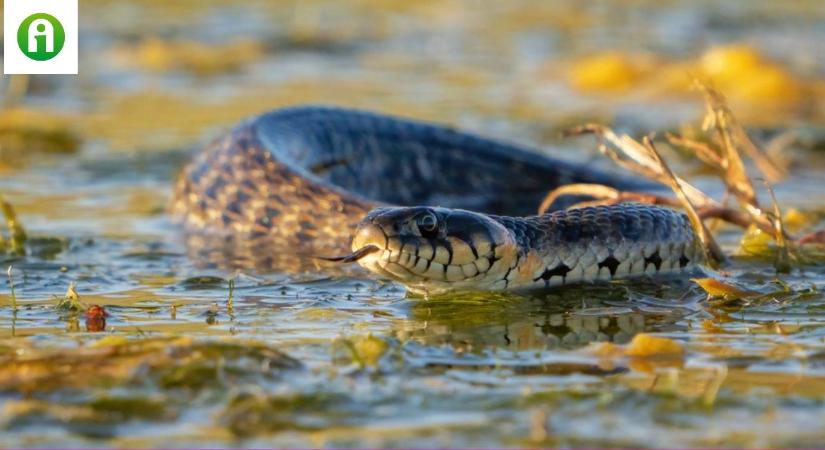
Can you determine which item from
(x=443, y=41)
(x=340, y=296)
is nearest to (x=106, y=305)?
(x=340, y=296)

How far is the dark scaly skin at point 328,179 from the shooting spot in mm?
7750

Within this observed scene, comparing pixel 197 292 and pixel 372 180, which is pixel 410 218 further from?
pixel 372 180

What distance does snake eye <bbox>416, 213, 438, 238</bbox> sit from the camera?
18.4 ft

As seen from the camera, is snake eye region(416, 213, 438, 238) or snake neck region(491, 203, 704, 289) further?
snake neck region(491, 203, 704, 289)

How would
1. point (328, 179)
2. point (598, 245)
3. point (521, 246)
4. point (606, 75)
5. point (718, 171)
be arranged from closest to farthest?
point (521, 246)
point (598, 245)
point (718, 171)
point (328, 179)
point (606, 75)

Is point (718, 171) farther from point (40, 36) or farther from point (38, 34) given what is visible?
point (40, 36)

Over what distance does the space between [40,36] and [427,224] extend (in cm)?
720

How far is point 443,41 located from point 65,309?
12144 millimetres

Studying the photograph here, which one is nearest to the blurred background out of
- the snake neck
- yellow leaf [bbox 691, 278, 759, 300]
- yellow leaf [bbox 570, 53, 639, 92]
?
yellow leaf [bbox 570, 53, 639, 92]

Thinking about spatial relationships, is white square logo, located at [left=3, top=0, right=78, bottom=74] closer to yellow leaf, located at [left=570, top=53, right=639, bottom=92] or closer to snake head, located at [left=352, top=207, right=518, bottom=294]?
yellow leaf, located at [left=570, top=53, right=639, bottom=92]

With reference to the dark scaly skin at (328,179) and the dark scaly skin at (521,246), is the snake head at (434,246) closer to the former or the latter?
the dark scaly skin at (521,246)

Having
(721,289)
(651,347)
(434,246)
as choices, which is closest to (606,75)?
(721,289)

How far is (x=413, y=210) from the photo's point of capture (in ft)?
18.4

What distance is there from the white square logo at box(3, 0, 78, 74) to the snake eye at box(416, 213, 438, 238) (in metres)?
5.69
